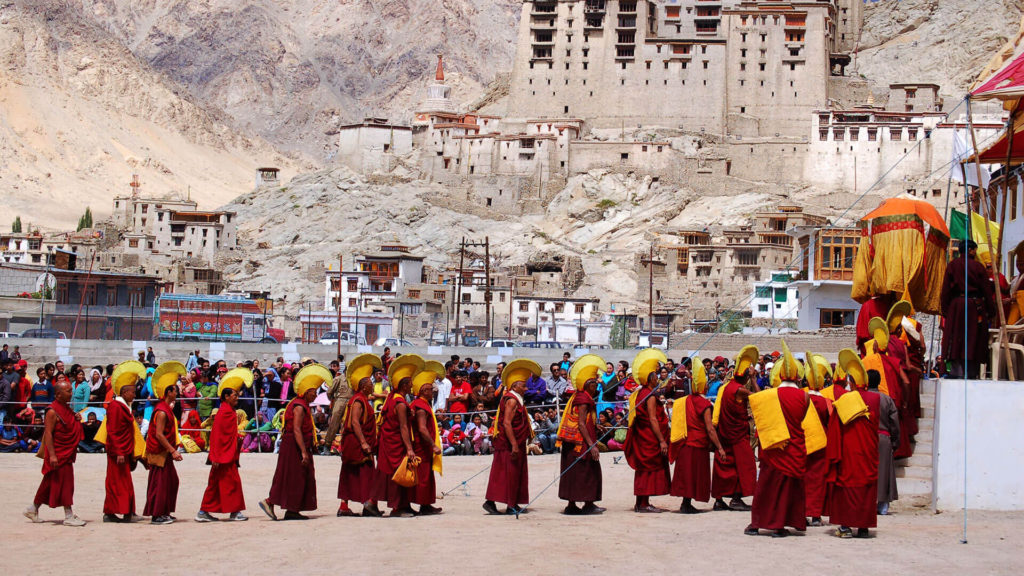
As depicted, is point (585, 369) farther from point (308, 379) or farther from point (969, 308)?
point (969, 308)

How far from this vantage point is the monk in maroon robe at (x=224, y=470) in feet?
41.0

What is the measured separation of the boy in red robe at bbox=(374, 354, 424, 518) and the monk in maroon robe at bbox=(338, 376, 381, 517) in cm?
13

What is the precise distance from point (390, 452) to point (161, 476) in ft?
6.59

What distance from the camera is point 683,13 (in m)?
84.2

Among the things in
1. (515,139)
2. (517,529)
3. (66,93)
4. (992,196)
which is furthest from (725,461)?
(66,93)

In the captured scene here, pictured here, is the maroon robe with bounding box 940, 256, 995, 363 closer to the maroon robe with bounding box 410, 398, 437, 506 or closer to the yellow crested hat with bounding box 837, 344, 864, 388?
the yellow crested hat with bounding box 837, 344, 864, 388

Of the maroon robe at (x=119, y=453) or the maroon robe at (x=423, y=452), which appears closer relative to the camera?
the maroon robe at (x=119, y=453)

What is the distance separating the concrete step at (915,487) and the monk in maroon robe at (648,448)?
2.21 meters

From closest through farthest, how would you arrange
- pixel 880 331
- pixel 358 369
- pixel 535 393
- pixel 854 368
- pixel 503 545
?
1. pixel 503 545
2. pixel 854 368
3. pixel 358 369
4. pixel 880 331
5. pixel 535 393

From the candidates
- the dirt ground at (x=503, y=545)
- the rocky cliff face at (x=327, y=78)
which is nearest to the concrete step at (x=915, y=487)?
the dirt ground at (x=503, y=545)

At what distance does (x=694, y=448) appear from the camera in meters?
13.1

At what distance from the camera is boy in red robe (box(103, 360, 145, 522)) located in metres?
12.3

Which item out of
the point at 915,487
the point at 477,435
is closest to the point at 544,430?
the point at 477,435

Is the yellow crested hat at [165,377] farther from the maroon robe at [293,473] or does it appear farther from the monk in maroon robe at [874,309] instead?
the monk in maroon robe at [874,309]
